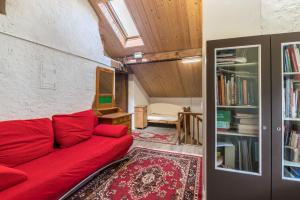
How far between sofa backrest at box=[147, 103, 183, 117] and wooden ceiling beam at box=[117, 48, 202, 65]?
2.23 meters

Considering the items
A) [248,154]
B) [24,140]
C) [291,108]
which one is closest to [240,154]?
[248,154]

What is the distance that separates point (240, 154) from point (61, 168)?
72.7 inches

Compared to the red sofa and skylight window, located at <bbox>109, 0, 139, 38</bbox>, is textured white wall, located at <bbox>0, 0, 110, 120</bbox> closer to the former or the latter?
the red sofa

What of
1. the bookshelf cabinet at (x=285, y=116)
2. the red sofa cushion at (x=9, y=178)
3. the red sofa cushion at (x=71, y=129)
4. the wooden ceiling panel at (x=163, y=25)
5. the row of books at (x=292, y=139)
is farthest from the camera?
the wooden ceiling panel at (x=163, y=25)

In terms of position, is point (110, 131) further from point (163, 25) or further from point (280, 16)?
point (280, 16)

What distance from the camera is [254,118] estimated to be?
1.45 m

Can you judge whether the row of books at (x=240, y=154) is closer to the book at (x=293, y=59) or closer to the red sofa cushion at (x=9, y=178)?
the book at (x=293, y=59)

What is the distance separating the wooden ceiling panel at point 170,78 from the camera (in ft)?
14.0

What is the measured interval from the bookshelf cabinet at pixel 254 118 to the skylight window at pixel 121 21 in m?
2.50

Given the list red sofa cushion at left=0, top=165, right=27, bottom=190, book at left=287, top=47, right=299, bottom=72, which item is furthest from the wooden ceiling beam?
red sofa cushion at left=0, top=165, right=27, bottom=190

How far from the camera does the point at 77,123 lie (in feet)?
7.48

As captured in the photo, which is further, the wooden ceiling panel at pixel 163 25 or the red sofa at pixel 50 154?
the wooden ceiling panel at pixel 163 25

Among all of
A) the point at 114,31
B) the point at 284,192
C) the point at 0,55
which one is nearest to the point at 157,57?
the point at 114,31

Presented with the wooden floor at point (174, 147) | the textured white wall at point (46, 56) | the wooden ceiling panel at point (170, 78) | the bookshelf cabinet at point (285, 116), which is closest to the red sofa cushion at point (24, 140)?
the textured white wall at point (46, 56)
